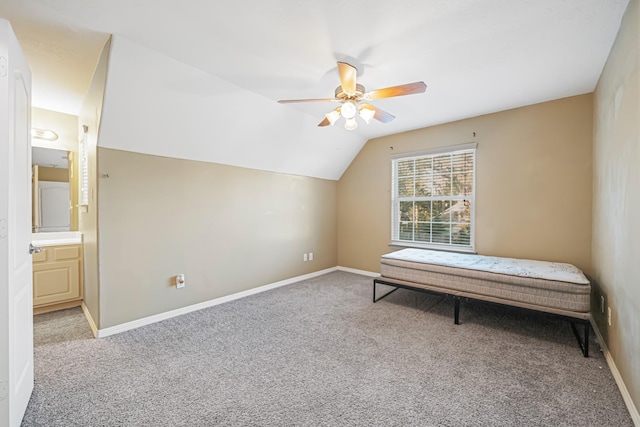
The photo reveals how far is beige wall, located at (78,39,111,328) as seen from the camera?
244 cm

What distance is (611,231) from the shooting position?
84.7 inches

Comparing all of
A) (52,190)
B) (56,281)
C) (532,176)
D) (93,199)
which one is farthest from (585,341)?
(52,190)

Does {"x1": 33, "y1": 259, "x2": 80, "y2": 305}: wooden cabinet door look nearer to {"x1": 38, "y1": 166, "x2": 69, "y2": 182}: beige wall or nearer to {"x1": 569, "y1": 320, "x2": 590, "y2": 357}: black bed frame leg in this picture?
{"x1": 38, "y1": 166, "x2": 69, "y2": 182}: beige wall

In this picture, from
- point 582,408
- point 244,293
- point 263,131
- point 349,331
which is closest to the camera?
point 582,408

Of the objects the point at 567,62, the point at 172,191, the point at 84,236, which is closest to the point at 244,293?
the point at 172,191

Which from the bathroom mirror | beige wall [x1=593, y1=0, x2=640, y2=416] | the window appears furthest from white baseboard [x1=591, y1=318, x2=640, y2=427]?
the bathroom mirror

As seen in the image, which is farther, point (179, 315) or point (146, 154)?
point (179, 315)

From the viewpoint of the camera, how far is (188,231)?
321 cm

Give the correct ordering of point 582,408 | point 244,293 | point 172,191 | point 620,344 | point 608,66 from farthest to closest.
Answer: point 244,293, point 172,191, point 608,66, point 620,344, point 582,408

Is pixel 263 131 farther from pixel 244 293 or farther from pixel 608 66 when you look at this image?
pixel 608 66

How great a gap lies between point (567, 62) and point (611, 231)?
144 cm

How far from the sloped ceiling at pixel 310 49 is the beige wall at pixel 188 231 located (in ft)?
0.87

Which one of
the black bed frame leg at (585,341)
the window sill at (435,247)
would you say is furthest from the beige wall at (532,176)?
the black bed frame leg at (585,341)

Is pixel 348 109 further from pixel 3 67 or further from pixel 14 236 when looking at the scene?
pixel 14 236
